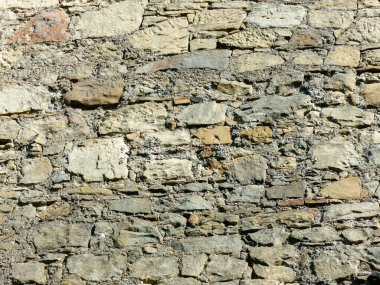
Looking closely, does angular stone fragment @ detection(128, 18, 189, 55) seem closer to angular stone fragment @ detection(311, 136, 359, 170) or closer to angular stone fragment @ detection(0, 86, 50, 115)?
angular stone fragment @ detection(0, 86, 50, 115)

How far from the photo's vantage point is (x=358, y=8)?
3.42 m

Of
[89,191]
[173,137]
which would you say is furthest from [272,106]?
[89,191]

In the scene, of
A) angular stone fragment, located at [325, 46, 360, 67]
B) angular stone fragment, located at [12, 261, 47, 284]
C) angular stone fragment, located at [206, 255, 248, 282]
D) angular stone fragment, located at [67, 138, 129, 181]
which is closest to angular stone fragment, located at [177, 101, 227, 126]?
angular stone fragment, located at [67, 138, 129, 181]

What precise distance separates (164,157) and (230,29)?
777 millimetres

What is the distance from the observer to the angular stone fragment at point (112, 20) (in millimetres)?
3562

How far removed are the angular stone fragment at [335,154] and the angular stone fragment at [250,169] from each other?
239mm

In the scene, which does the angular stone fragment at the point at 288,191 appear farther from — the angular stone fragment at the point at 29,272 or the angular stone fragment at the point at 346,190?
the angular stone fragment at the point at 29,272

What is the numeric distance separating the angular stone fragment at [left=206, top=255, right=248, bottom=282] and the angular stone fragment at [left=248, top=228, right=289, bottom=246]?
118 millimetres

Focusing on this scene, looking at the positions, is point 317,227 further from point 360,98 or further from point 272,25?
point 272,25

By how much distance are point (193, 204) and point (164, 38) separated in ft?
3.09

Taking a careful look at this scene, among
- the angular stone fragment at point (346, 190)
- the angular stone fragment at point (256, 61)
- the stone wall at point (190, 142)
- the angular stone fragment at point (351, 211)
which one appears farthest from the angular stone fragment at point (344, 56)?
the angular stone fragment at point (351, 211)

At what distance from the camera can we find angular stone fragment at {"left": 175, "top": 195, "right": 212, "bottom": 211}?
9.99 feet

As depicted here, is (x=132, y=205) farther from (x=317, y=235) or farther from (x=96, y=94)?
(x=317, y=235)

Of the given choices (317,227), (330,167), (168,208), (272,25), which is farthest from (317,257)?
(272,25)
